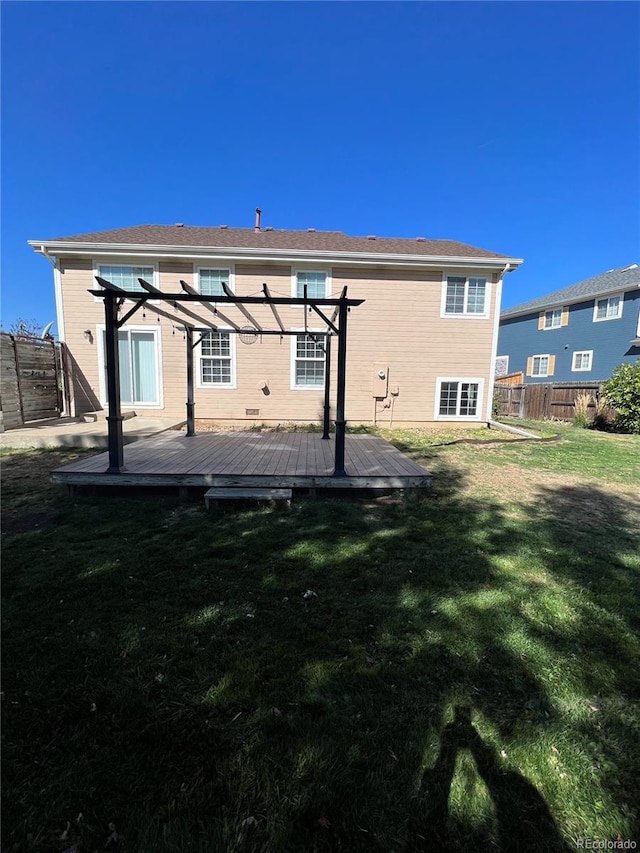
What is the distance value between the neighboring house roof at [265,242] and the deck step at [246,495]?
7.69m

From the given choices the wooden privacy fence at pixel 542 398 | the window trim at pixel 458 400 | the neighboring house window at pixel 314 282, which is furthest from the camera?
the wooden privacy fence at pixel 542 398

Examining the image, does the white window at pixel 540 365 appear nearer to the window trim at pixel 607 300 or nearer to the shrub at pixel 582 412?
the window trim at pixel 607 300

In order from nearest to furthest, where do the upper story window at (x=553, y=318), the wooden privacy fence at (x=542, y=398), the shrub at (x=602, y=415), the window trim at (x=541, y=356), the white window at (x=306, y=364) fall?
the white window at (x=306, y=364) < the shrub at (x=602, y=415) < the wooden privacy fence at (x=542, y=398) < the upper story window at (x=553, y=318) < the window trim at (x=541, y=356)

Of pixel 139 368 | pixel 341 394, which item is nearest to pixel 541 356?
pixel 139 368

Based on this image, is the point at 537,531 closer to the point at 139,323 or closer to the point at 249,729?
the point at 249,729

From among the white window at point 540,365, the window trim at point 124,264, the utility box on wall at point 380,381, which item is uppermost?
the window trim at point 124,264

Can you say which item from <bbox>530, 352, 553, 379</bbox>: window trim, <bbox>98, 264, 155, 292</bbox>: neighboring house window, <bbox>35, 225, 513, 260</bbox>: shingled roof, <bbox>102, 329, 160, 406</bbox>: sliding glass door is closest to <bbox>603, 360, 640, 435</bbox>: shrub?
<bbox>35, 225, 513, 260</bbox>: shingled roof

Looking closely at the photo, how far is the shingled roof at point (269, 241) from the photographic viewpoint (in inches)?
405

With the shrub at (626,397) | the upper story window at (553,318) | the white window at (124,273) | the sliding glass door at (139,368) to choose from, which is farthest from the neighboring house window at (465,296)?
the upper story window at (553,318)

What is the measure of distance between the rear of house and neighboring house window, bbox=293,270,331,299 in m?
0.03

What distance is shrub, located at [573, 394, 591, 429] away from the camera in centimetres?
1270

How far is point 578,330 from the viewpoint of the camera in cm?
1938

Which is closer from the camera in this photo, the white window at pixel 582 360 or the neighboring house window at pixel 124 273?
the neighboring house window at pixel 124 273

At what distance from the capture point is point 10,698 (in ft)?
5.63
